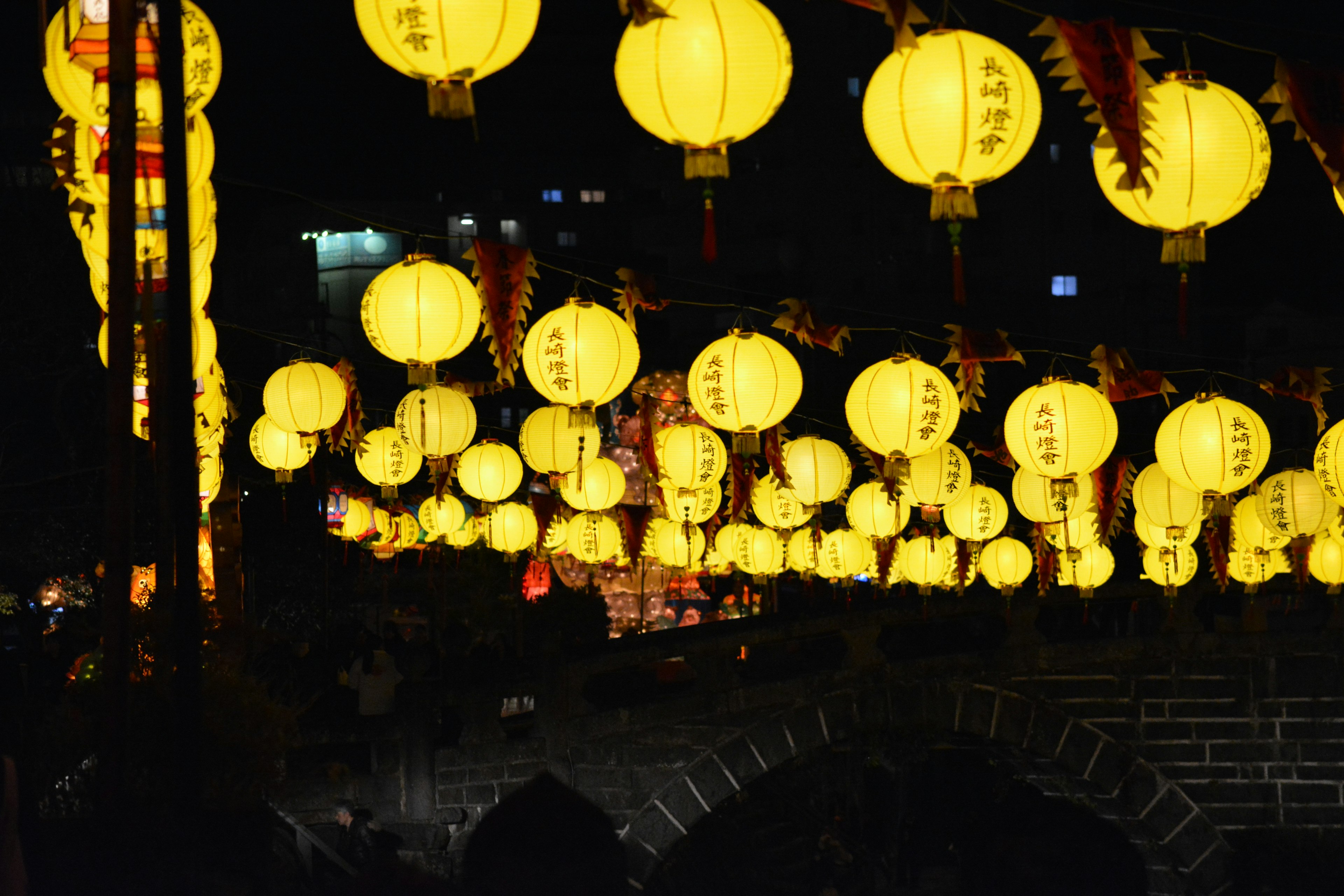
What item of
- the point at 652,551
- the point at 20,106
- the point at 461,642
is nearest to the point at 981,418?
the point at 652,551

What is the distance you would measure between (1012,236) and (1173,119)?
32964 millimetres

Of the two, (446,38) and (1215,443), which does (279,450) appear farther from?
(446,38)

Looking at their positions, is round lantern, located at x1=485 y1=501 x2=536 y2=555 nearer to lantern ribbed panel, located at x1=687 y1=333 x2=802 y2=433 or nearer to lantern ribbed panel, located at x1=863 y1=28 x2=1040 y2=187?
lantern ribbed panel, located at x1=687 y1=333 x2=802 y2=433

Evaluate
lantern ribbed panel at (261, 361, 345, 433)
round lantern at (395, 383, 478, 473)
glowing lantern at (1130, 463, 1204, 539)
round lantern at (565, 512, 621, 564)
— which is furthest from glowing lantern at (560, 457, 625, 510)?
glowing lantern at (1130, 463, 1204, 539)

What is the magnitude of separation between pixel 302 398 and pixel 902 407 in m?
4.71

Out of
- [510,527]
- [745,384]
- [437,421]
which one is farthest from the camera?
[510,527]

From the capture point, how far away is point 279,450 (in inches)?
495

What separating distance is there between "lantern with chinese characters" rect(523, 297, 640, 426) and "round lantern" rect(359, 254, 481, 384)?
0.57m

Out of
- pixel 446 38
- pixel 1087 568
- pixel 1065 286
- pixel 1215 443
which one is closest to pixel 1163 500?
pixel 1087 568

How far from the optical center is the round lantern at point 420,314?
845cm

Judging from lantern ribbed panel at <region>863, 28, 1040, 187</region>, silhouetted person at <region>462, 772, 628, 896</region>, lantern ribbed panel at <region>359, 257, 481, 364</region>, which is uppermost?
lantern ribbed panel at <region>863, 28, 1040, 187</region>

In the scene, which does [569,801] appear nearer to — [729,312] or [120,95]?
[120,95]

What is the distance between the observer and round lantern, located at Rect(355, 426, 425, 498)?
543 inches

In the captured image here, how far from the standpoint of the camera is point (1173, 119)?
5.87 metres
